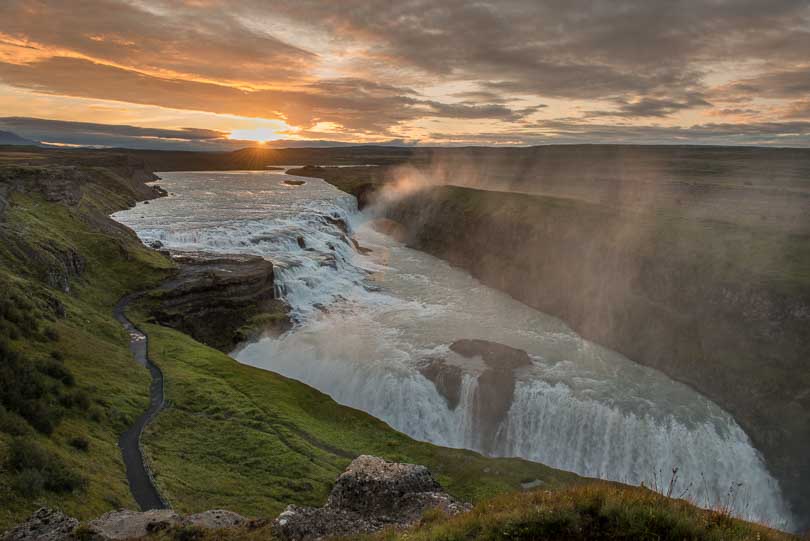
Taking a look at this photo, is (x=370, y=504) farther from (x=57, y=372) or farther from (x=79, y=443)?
(x=57, y=372)

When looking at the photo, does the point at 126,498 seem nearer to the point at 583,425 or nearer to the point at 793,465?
the point at 583,425

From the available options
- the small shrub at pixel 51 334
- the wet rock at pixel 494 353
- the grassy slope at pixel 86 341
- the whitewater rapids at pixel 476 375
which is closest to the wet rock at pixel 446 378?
the whitewater rapids at pixel 476 375

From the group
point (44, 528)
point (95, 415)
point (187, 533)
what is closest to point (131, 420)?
point (95, 415)

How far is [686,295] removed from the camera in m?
41.3

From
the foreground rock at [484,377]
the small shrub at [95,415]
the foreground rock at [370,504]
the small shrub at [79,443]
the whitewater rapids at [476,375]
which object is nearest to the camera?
the foreground rock at [370,504]

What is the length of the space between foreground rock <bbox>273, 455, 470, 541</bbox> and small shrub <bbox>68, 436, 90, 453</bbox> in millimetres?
8737

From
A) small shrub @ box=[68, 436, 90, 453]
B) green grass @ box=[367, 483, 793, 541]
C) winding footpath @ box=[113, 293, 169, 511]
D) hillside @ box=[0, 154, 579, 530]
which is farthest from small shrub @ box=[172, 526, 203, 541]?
small shrub @ box=[68, 436, 90, 453]

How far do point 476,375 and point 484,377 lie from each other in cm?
63

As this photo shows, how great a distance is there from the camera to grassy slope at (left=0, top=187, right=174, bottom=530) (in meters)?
13.5

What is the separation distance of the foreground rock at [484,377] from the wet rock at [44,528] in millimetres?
Answer: 24360

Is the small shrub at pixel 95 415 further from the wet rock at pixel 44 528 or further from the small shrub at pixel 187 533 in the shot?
the small shrub at pixel 187 533

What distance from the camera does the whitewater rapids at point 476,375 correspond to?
2858cm

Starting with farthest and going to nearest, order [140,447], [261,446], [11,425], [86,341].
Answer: [86,341] < [261,446] < [140,447] < [11,425]

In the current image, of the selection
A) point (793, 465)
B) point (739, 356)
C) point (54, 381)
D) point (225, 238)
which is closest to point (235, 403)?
point (54, 381)
